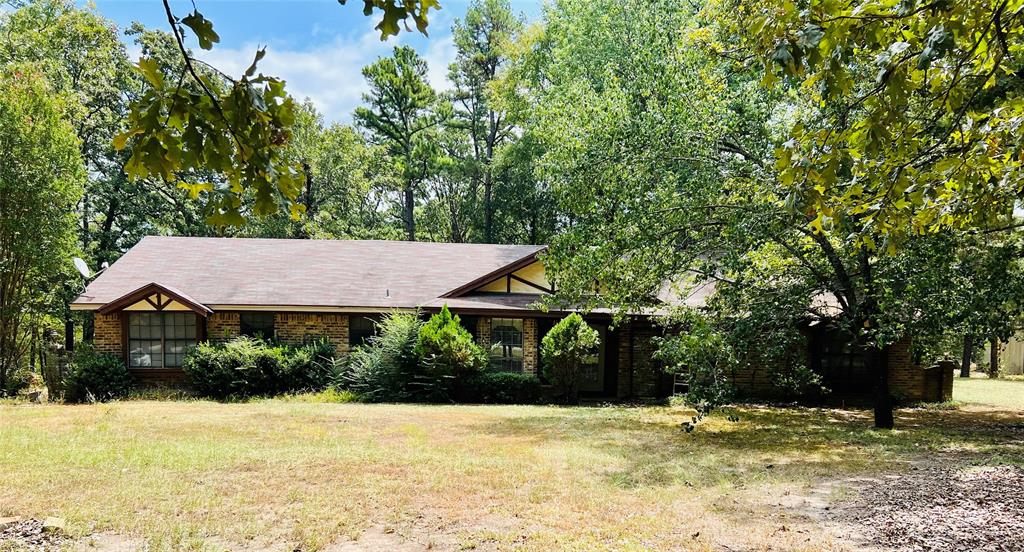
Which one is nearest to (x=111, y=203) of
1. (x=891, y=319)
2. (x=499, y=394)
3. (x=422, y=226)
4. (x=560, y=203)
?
(x=422, y=226)

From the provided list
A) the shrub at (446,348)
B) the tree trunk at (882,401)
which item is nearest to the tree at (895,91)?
the tree trunk at (882,401)

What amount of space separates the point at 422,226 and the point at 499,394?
24257mm

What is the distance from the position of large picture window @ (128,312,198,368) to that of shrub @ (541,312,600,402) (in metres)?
8.90

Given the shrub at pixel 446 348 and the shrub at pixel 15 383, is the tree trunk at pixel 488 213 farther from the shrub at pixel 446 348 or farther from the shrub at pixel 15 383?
the shrub at pixel 15 383

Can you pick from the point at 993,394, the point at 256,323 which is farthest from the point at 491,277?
the point at 993,394

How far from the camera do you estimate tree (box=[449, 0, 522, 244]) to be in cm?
3362

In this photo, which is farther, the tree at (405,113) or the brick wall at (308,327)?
the tree at (405,113)

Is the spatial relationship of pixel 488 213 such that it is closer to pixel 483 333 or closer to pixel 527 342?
pixel 483 333

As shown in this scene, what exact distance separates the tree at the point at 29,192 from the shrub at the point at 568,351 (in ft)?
39.0

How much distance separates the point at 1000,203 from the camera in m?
4.87

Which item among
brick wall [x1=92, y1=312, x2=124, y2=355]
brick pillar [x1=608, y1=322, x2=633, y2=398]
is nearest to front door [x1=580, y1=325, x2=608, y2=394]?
brick pillar [x1=608, y1=322, x2=633, y2=398]

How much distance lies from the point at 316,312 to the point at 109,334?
4.93 metres

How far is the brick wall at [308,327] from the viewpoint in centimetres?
1591

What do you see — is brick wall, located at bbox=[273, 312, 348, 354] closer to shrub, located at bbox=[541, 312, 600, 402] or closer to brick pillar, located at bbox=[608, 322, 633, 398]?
shrub, located at bbox=[541, 312, 600, 402]
